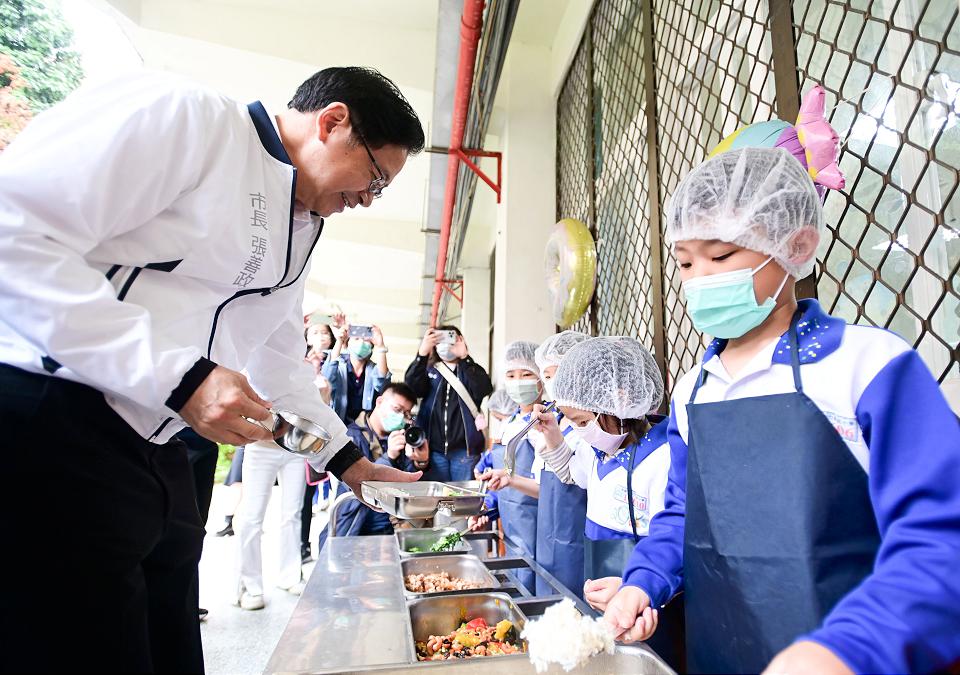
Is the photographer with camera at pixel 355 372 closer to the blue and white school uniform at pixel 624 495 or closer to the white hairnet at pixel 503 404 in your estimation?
the white hairnet at pixel 503 404

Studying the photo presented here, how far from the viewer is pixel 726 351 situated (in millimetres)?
1068

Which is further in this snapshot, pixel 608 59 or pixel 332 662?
pixel 608 59

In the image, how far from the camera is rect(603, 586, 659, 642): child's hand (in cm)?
94

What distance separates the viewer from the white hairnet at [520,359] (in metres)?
2.96

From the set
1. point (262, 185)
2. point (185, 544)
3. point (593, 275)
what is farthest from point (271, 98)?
point (185, 544)

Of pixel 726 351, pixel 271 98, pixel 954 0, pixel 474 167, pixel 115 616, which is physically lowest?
pixel 115 616

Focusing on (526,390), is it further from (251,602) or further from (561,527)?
(251,602)

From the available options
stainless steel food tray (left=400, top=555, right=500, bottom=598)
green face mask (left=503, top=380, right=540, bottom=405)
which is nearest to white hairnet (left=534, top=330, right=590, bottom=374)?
green face mask (left=503, top=380, right=540, bottom=405)

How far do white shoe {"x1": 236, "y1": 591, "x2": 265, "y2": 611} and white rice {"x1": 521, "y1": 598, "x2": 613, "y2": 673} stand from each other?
2897 millimetres

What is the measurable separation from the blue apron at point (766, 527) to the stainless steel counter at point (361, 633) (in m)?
0.16

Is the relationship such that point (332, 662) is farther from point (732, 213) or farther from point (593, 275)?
point (593, 275)

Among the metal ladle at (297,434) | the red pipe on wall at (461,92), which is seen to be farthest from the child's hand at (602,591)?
the red pipe on wall at (461,92)

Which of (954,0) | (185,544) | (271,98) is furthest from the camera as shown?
(271,98)

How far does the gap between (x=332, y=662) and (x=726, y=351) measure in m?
0.99
